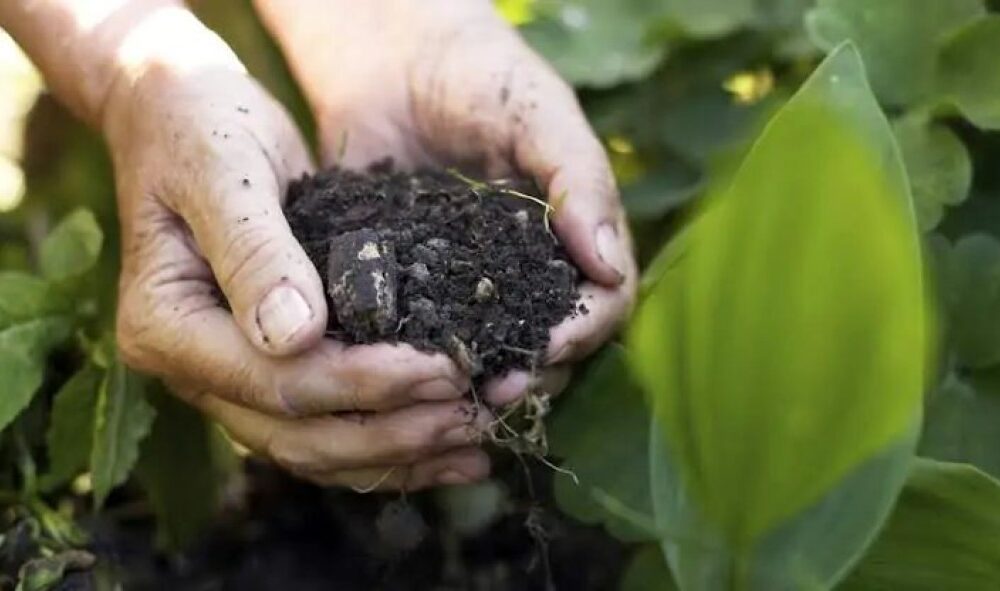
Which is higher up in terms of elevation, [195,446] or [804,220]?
[804,220]

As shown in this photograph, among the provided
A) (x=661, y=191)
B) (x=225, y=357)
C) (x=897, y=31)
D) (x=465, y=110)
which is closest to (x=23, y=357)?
(x=225, y=357)

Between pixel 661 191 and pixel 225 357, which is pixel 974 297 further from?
pixel 225 357

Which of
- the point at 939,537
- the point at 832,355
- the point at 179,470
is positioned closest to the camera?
the point at 832,355

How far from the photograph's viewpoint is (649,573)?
26.3 inches

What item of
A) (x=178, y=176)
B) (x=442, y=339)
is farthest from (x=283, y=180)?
(x=442, y=339)

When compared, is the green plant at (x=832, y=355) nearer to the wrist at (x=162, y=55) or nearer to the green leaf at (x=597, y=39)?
the green leaf at (x=597, y=39)

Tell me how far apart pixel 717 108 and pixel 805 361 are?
23.1 inches

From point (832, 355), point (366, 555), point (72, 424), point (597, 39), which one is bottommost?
point (366, 555)

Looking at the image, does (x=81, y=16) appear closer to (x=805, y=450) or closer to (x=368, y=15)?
(x=368, y=15)

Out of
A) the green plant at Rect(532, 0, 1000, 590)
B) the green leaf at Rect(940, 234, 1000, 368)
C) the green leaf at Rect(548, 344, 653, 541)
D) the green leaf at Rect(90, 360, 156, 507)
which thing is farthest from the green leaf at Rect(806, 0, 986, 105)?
the green leaf at Rect(90, 360, 156, 507)

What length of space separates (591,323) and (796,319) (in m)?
0.26

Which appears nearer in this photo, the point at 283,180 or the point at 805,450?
the point at 805,450

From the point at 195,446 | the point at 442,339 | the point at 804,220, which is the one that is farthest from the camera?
the point at 195,446

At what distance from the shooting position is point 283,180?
28.3 inches
